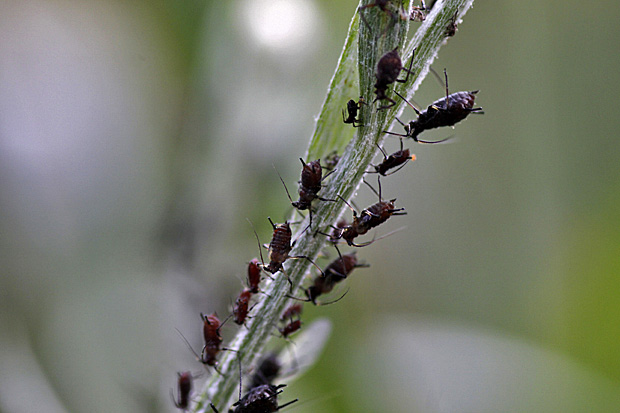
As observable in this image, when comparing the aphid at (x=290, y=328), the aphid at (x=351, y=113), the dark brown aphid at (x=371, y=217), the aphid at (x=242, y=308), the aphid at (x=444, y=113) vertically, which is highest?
the aphid at (x=351, y=113)

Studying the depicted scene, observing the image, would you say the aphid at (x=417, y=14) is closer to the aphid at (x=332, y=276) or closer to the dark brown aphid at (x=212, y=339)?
Result: the aphid at (x=332, y=276)

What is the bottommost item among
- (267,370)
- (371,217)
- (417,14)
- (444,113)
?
(267,370)

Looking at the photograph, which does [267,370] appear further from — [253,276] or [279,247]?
[279,247]

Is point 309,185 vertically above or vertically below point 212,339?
above

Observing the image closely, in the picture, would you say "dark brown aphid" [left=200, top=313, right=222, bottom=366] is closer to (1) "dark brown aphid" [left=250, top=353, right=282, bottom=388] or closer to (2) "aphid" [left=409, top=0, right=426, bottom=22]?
(1) "dark brown aphid" [left=250, top=353, right=282, bottom=388]

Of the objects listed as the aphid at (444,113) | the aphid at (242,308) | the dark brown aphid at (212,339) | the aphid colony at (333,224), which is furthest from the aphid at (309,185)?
the dark brown aphid at (212,339)

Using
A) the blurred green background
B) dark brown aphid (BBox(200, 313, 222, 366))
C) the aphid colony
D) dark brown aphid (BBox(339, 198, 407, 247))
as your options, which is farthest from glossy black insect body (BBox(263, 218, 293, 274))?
the blurred green background

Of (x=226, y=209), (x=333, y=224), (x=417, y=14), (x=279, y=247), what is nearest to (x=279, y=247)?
(x=279, y=247)

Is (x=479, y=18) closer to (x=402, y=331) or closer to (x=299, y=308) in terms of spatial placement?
(x=402, y=331)

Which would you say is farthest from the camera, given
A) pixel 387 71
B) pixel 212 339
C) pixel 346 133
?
pixel 212 339
